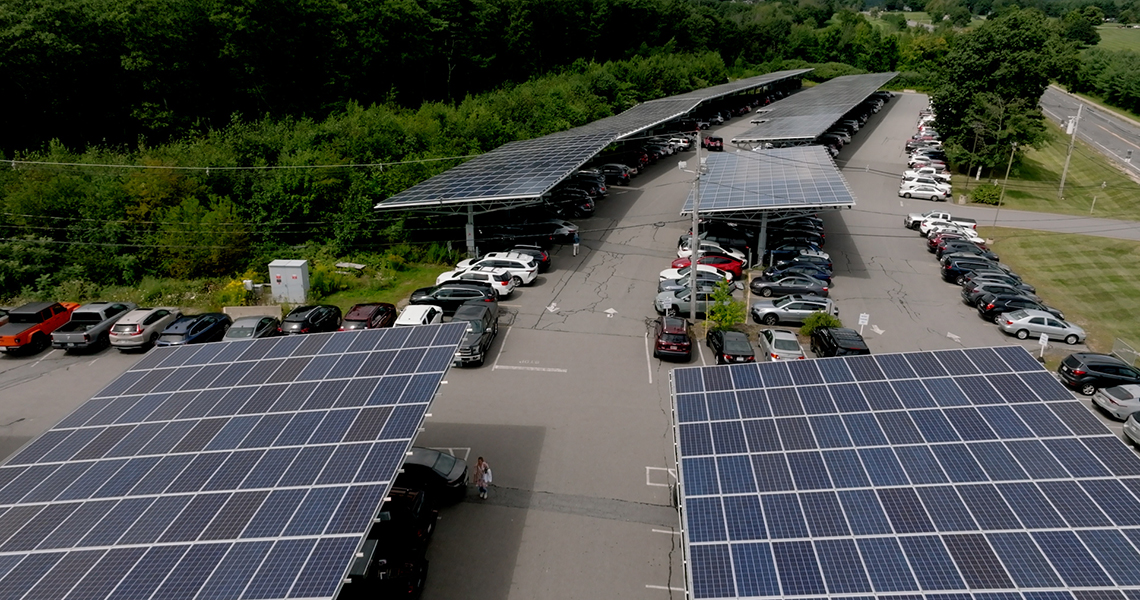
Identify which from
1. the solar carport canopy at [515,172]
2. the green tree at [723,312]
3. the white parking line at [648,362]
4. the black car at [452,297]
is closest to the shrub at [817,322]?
the green tree at [723,312]

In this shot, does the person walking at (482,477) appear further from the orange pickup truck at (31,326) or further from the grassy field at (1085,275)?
the grassy field at (1085,275)

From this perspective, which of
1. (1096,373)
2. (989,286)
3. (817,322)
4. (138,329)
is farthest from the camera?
(989,286)

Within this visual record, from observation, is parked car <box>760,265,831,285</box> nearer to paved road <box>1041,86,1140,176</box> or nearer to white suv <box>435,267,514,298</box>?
white suv <box>435,267,514,298</box>

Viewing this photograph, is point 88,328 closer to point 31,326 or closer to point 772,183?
point 31,326

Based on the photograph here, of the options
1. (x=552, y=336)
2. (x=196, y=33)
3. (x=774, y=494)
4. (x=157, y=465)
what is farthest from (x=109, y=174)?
(x=774, y=494)

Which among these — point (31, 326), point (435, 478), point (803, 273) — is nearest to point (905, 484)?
point (435, 478)

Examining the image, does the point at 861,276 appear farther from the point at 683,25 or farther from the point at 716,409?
the point at 683,25

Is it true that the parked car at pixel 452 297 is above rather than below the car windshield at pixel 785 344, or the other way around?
below
